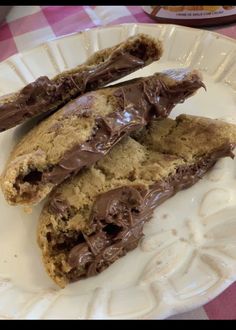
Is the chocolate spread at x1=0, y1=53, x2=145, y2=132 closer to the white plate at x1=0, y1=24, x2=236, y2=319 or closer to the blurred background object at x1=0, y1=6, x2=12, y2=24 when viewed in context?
the white plate at x1=0, y1=24, x2=236, y2=319

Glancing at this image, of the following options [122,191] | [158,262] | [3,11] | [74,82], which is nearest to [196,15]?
[74,82]

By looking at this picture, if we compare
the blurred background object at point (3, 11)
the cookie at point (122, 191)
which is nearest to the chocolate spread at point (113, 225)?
the cookie at point (122, 191)

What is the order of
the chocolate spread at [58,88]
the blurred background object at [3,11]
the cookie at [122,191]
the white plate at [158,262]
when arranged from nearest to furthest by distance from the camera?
1. the white plate at [158,262]
2. the cookie at [122,191]
3. the chocolate spread at [58,88]
4. the blurred background object at [3,11]

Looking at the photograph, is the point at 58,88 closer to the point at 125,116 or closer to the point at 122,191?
the point at 125,116

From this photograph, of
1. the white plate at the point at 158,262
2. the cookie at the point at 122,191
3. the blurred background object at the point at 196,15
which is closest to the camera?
the white plate at the point at 158,262

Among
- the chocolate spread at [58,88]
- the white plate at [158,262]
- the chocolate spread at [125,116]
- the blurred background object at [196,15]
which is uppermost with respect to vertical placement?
the chocolate spread at [58,88]

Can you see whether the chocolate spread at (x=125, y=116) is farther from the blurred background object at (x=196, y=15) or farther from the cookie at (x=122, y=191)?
the blurred background object at (x=196, y=15)

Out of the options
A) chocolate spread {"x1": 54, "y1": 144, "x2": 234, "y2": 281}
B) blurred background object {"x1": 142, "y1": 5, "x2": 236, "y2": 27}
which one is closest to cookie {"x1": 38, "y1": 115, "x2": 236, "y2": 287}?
chocolate spread {"x1": 54, "y1": 144, "x2": 234, "y2": 281}
